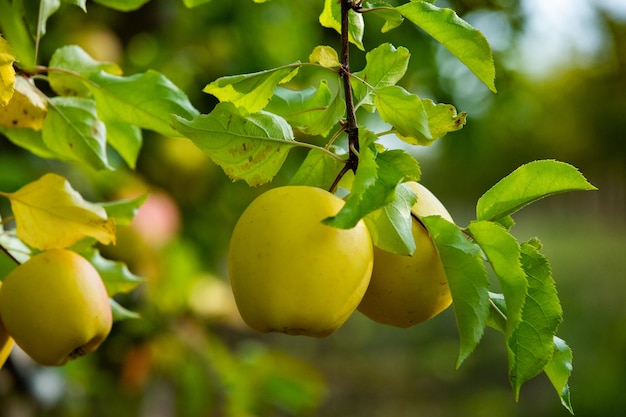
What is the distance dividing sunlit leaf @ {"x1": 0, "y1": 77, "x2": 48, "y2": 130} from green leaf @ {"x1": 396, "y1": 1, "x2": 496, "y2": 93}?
0.83ft

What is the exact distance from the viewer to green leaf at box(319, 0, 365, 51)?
1.56ft

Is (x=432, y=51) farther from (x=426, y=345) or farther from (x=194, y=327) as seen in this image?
(x=426, y=345)

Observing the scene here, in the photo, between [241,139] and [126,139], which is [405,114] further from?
[126,139]

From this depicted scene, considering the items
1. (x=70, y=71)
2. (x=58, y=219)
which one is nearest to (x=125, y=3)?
(x=70, y=71)

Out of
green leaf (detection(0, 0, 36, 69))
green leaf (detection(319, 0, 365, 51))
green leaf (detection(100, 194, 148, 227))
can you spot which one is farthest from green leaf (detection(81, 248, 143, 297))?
green leaf (detection(319, 0, 365, 51))

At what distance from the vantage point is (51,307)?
19.1 inches

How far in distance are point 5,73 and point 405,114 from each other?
0.21 m

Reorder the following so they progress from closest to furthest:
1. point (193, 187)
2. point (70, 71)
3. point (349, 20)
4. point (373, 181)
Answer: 1. point (373, 181)
2. point (349, 20)
3. point (70, 71)
4. point (193, 187)

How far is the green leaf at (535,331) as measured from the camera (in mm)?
403

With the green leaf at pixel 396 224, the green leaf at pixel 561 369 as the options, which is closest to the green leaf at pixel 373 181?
the green leaf at pixel 396 224

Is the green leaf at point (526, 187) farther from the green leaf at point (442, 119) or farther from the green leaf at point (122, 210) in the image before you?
the green leaf at point (122, 210)

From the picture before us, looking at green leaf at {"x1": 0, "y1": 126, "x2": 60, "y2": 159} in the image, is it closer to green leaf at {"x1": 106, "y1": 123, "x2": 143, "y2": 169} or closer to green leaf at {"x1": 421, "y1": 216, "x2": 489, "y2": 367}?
green leaf at {"x1": 106, "y1": 123, "x2": 143, "y2": 169}

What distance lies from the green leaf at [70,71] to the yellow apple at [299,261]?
233 millimetres

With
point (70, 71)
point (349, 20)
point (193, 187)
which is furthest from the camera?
point (193, 187)
